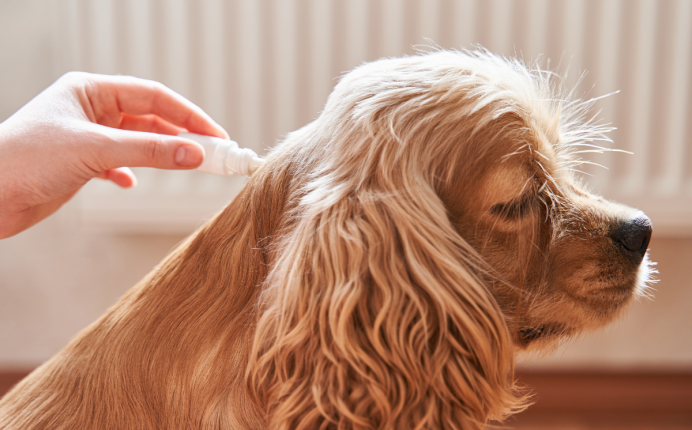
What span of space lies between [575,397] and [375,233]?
1.58 meters

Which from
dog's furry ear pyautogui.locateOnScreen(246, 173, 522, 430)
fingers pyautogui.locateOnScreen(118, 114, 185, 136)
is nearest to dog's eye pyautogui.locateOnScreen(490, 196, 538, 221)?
dog's furry ear pyautogui.locateOnScreen(246, 173, 522, 430)

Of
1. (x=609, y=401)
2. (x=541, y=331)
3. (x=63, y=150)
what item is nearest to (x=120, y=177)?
(x=63, y=150)

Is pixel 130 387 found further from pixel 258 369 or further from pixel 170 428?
pixel 258 369

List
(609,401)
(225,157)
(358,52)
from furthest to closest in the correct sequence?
(609,401)
(358,52)
(225,157)

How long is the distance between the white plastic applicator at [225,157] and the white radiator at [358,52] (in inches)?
33.2

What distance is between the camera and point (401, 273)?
2.25ft

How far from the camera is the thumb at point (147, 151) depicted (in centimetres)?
87

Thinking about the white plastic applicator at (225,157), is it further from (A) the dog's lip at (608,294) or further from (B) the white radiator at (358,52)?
(B) the white radiator at (358,52)

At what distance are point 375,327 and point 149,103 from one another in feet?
2.47

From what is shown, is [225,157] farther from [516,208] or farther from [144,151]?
[516,208]

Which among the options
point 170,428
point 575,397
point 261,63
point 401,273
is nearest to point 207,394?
point 170,428

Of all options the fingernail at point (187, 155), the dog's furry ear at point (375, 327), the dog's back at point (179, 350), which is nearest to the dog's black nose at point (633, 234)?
the dog's furry ear at point (375, 327)

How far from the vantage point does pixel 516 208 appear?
31.1 inches

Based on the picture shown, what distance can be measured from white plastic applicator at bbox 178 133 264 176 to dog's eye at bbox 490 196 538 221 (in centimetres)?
38
